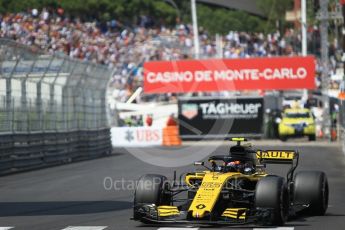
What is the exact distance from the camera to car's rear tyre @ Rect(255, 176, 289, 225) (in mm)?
12344

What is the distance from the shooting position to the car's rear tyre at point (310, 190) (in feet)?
45.2

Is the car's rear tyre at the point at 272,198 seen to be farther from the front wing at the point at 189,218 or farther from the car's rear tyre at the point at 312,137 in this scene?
the car's rear tyre at the point at 312,137

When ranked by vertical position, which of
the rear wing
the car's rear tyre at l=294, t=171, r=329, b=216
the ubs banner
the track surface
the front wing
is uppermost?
the ubs banner

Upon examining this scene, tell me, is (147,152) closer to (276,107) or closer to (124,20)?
(276,107)

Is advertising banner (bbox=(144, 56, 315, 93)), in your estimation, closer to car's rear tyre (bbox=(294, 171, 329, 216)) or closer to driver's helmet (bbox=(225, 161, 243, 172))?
car's rear tyre (bbox=(294, 171, 329, 216))

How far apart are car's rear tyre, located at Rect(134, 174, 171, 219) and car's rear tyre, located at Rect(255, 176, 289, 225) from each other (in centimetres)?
139

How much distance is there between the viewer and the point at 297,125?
44688mm

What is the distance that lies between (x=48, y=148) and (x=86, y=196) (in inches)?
422

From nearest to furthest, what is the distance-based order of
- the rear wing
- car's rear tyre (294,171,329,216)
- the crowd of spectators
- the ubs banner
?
car's rear tyre (294,171,329,216) < the rear wing < the crowd of spectators < the ubs banner

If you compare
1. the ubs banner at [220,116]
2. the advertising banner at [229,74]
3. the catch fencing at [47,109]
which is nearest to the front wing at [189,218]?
the catch fencing at [47,109]

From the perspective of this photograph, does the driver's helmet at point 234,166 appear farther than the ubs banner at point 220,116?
No

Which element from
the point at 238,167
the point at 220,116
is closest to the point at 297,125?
the point at 220,116

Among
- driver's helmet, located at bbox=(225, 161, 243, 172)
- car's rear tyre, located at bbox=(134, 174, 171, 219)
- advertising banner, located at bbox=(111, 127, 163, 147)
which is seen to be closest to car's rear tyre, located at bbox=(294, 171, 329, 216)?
driver's helmet, located at bbox=(225, 161, 243, 172)

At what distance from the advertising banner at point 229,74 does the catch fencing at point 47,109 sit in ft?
36.6
